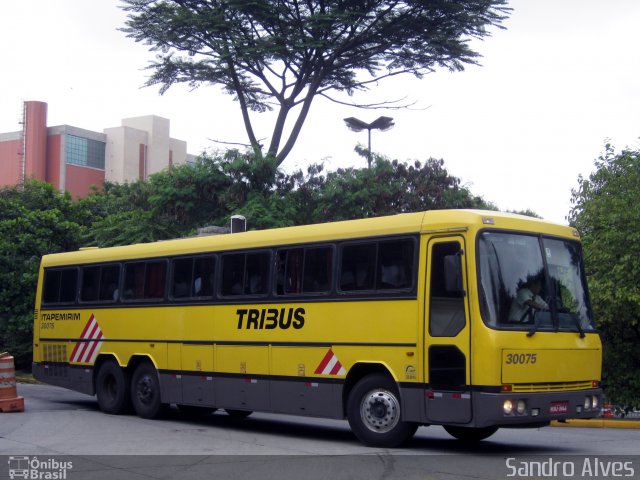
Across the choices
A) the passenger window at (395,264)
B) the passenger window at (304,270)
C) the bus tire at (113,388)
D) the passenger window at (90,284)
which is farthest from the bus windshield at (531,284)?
the passenger window at (90,284)

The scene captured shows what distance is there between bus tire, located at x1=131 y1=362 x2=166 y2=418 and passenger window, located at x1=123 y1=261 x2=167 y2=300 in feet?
4.41

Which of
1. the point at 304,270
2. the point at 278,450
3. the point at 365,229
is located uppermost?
the point at 365,229

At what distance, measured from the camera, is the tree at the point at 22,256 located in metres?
30.8

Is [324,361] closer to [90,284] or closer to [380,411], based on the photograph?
[380,411]

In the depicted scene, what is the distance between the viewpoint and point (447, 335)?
1195 cm

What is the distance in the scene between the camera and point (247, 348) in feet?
49.4

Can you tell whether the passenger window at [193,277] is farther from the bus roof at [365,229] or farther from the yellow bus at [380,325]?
the bus roof at [365,229]

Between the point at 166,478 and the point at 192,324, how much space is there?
6137 millimetres

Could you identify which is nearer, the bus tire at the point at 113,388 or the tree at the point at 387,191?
the bus tire at the point at 113,388

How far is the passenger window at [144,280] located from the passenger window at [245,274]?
6.28 feet

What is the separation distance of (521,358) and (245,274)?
5.37 m

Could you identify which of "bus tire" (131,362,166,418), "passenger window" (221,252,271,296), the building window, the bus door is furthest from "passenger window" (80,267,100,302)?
the building window

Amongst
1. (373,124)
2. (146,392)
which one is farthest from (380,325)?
(373,124)

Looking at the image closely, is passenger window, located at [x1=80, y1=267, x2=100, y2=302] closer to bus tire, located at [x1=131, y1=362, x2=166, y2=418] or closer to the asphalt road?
bus tire, located at [x1=131, y1=362, x2=166, y2=418]
